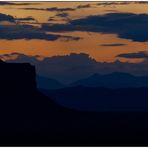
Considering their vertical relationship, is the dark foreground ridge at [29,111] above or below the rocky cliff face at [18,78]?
below

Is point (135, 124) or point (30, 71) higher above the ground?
point (30, 71)

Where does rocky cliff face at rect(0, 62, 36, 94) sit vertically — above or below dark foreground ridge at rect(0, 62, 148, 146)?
above

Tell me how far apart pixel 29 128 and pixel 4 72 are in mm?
15637

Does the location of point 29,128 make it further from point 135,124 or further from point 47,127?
point 135,124

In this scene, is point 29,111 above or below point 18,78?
below

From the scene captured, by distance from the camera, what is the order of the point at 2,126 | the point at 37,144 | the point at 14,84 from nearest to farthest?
the point at 37,144
the point at 2,126
the point at 14,84

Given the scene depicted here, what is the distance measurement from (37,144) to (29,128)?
44423 millimetres

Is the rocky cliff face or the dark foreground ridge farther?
the rocky cliff face

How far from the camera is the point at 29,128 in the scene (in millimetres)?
134000

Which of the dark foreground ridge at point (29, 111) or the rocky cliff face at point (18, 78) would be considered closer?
the dark foreground ridge at point (29, 111)

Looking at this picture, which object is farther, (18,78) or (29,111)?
(18,78)

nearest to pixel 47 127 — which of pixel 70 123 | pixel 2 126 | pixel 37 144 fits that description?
pixel 70 123

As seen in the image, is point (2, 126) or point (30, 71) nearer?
point (2, 126)

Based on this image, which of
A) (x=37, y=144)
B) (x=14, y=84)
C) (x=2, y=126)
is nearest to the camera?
(x=37, y=144)
